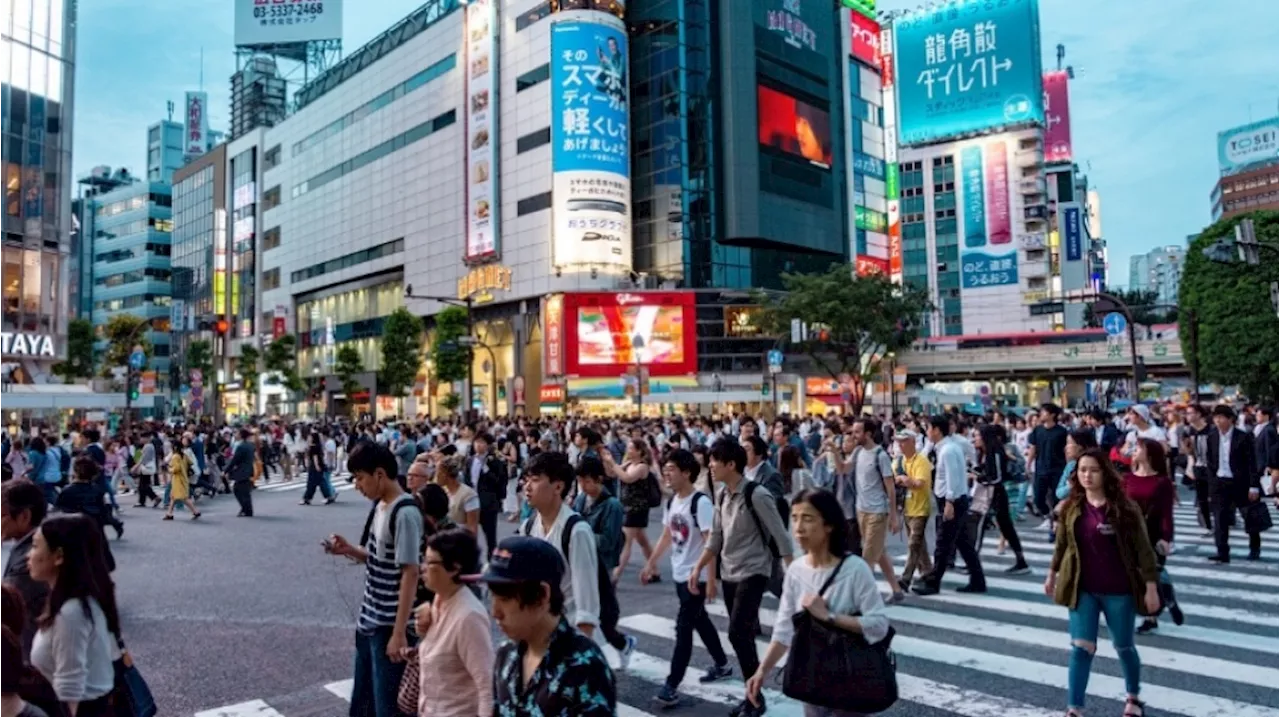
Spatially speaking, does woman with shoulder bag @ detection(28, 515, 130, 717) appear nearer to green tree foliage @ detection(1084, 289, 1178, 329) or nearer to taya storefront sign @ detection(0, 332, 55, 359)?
taya storefront sign @ detection(0, 332, 55, 359)

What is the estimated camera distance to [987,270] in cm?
8150

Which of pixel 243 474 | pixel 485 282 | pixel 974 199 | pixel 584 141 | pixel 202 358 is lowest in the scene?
pixel 243 474

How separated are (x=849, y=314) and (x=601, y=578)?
135ft

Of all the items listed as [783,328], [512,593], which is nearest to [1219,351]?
[783,328]

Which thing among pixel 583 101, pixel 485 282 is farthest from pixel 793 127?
pixel 485 282

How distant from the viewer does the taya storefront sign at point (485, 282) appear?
2093 inches

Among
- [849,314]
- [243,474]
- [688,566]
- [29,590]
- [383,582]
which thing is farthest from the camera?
[849,314]

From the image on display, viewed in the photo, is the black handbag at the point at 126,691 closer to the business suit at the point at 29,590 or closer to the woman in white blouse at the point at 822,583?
the business suit at the point at 29,590

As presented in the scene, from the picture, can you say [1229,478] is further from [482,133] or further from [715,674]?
[482,133]

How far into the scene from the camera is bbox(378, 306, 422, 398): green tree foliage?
2167 inches

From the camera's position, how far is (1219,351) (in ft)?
109

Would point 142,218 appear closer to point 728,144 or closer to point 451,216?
point 451,216

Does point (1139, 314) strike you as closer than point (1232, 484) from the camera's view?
No

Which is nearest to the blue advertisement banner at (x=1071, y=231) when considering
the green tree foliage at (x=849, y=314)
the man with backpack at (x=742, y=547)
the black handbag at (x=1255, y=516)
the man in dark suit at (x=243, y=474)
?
the green tree foliage at (x=849, y=314)
